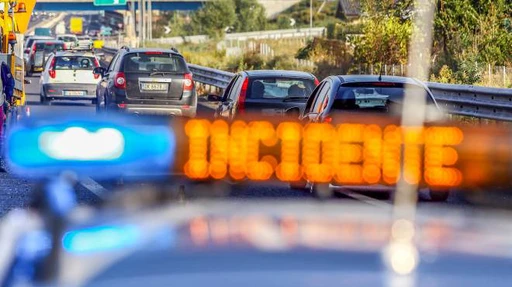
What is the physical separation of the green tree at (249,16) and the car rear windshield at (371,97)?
9735 cm

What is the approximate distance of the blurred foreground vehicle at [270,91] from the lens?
1753 cm

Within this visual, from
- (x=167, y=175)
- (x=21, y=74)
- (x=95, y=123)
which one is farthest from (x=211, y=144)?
(x=21, y=74)

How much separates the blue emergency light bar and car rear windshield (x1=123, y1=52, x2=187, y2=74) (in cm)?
2107

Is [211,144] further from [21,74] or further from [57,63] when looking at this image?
[57,63]

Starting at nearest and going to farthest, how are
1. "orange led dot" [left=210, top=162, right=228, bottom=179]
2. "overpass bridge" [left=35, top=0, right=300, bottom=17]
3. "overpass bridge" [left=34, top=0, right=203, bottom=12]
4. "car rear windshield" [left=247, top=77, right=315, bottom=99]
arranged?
"orange led dot" [left=210, top=162, right=228, bottom=179] → "car rear windshield" [left=247, top=77, right=315, bottom=99] → "overpass bridge" [left=35, top=0, right=300, bottom=17] → "overpass bridge" [left=34, top=0, right=203, bottom=12]

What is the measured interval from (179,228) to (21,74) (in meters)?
23.0

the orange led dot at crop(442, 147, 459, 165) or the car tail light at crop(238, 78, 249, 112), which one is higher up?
the orange led dot at crop(442, 147, 459, 165)

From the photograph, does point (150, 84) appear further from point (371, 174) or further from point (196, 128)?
point (196, 128)

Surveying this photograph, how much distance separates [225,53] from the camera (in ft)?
Result: 186

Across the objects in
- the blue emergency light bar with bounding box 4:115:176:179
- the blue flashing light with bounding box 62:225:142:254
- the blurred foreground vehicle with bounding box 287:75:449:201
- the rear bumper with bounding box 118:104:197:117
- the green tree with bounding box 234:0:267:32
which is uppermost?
the blue emergency light bar with bounding box 4:115:176:179

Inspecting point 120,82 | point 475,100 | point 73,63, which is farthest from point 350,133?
point 73,63

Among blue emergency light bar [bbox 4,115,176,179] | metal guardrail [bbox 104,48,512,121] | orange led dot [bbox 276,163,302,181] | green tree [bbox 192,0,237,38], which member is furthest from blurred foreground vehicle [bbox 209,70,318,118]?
green tree [bbox 192,0,237,38]

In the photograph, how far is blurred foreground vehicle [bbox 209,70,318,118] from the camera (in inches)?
690

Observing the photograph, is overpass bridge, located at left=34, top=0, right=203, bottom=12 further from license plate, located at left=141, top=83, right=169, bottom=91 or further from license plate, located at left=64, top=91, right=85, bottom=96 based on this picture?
license plate, located at left=141, top=83, right=169, bottom=91
